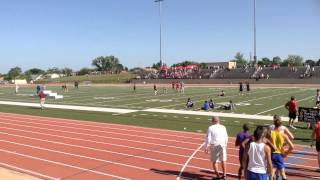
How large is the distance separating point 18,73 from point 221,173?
185320mm

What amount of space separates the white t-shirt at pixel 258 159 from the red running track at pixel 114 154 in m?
3.64

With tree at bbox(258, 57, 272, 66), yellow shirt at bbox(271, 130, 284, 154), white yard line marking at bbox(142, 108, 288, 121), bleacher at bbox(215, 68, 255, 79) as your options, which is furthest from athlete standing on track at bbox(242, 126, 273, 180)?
tree at bbox(258, 57, 272, 66)

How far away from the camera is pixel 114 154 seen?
43.2 feet

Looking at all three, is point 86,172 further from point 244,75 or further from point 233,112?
point 244,75

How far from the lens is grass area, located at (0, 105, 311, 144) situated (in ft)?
57.3

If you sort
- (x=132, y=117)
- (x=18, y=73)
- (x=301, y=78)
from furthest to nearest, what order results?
(x=18, y=73) → (x=301, y=78) → (x=132, y=117)

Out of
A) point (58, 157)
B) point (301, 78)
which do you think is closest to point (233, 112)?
point (58, 157)

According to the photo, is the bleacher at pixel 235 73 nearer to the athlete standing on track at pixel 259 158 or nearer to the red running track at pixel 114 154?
the red running track at pixel 114 154

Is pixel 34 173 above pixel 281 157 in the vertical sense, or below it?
below

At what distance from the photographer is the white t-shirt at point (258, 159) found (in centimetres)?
662

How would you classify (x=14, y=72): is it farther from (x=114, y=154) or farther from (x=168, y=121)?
(x=114, y=154)

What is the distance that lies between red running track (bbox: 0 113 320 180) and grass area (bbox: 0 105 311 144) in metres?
1.32

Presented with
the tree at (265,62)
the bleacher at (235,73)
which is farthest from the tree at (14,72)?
the bleacher at (235,73)

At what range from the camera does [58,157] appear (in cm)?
1289
